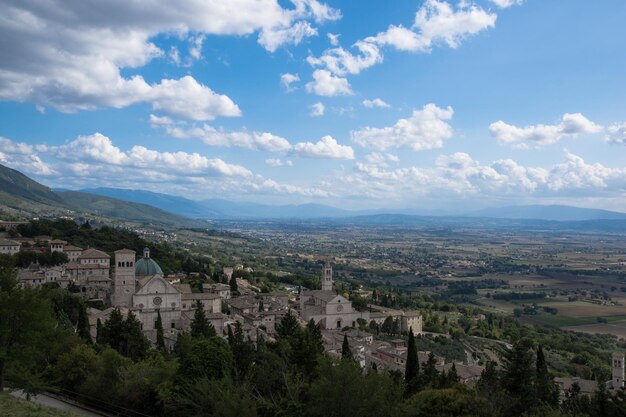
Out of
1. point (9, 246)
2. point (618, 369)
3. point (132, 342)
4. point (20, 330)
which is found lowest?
point (618, 369)

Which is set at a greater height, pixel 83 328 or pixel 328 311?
pixel 83 328

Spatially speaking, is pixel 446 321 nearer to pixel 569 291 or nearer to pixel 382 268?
pixel 569 291

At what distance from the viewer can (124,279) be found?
58.5 m

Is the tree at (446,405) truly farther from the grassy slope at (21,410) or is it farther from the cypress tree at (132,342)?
the cypress tree at (132,342)

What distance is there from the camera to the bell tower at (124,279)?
2276 inches

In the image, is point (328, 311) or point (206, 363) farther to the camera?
point (328, 311)

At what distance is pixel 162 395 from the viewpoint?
25656 millimetres

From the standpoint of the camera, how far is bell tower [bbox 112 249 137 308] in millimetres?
57812

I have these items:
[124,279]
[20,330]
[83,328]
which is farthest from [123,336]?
[124,279]

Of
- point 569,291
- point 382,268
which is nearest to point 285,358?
point 569,291

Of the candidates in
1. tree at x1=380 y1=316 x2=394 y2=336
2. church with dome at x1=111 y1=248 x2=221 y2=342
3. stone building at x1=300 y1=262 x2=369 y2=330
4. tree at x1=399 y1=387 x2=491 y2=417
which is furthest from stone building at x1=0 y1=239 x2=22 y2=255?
tree at x1=399 y1=387 x2=491 y2=417

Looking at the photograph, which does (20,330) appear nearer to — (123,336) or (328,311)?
(123,336)

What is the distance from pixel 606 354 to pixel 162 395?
6883 cm

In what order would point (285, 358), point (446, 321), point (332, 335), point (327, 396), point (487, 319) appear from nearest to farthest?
point (327, 396) < point (285, 358) < point (332, 335) < point (446, 321) < point (487, 319)
